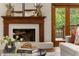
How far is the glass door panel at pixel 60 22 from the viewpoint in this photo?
8.04m

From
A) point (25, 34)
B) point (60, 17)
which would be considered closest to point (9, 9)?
point (25, 34)

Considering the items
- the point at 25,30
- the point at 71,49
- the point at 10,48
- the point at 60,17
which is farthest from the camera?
the point at 60,17

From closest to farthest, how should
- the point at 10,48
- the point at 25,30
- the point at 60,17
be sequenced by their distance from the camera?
1. the point at 10,48
2. the point at 25,30
3. the point at 60,17

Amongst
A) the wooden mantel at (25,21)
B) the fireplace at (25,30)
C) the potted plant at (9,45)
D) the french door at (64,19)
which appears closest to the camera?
the potted plant at (9,45)

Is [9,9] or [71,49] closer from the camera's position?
[71,49]

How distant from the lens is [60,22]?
819cm

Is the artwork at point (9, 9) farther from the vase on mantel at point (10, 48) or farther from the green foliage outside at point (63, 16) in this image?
the vase on mantel at point (10, 48)

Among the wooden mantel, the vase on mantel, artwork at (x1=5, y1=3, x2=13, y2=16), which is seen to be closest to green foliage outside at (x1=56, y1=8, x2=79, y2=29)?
the wooden mantel

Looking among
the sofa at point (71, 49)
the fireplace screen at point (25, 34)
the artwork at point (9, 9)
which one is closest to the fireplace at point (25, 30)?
the fireplace screen at point (25, 34)

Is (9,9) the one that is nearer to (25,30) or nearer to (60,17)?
(25,30)

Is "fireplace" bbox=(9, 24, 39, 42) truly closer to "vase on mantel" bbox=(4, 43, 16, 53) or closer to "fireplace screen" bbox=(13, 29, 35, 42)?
"fireplace screen" bbox=(13, 29, 35, 42)

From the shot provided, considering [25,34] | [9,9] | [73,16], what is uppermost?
[9,9]

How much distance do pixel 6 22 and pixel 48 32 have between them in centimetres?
174

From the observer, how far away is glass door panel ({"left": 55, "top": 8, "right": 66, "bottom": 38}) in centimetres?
804
